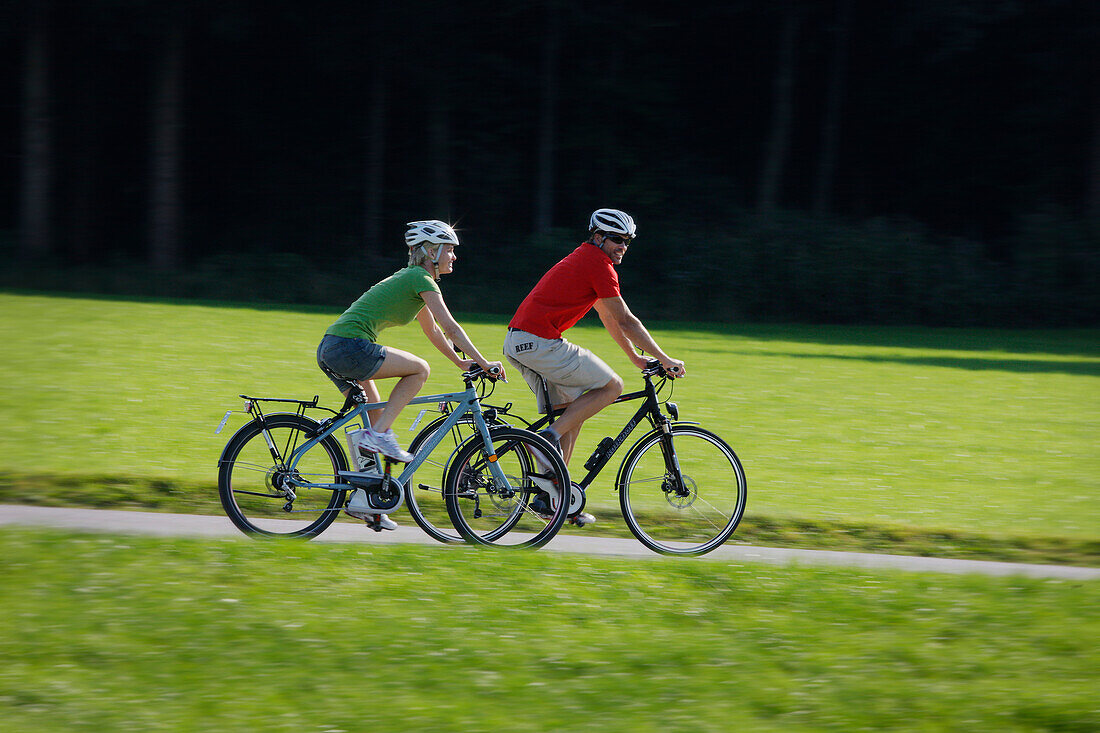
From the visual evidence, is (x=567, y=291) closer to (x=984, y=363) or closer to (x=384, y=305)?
(x=384, y=305)

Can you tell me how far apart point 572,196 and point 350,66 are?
8.11 metres

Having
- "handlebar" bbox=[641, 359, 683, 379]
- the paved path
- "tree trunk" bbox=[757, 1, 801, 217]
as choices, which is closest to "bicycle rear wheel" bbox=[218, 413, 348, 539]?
the paved path

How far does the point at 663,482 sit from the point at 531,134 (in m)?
34.0

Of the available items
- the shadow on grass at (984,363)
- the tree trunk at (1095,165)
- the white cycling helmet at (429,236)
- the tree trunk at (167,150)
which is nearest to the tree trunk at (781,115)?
the tree trunk at (1095,165)

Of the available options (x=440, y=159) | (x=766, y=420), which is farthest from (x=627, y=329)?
(x=440, y=159)

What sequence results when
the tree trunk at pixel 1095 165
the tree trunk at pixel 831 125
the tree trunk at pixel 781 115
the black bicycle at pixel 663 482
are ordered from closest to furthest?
the black bicycle at pixel 663 482 < the tree trunk at pixel 1095 165 < the tree trunk at pixel 781 115 < the tree trunk at pixel 831 125

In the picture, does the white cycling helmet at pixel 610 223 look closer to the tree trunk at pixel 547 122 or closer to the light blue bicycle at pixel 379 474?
the light blue bicycle at pixel 379 474

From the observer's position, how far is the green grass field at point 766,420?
8.55 m

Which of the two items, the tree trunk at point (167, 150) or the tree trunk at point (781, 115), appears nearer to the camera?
the tree trunk at point (167, 150)

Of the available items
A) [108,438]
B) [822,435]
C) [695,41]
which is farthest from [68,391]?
[695,41]

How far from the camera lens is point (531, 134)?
132 feet

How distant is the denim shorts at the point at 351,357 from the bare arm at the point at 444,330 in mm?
312

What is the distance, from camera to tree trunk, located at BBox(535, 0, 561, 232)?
38.1 meters

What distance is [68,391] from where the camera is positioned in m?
12.6
